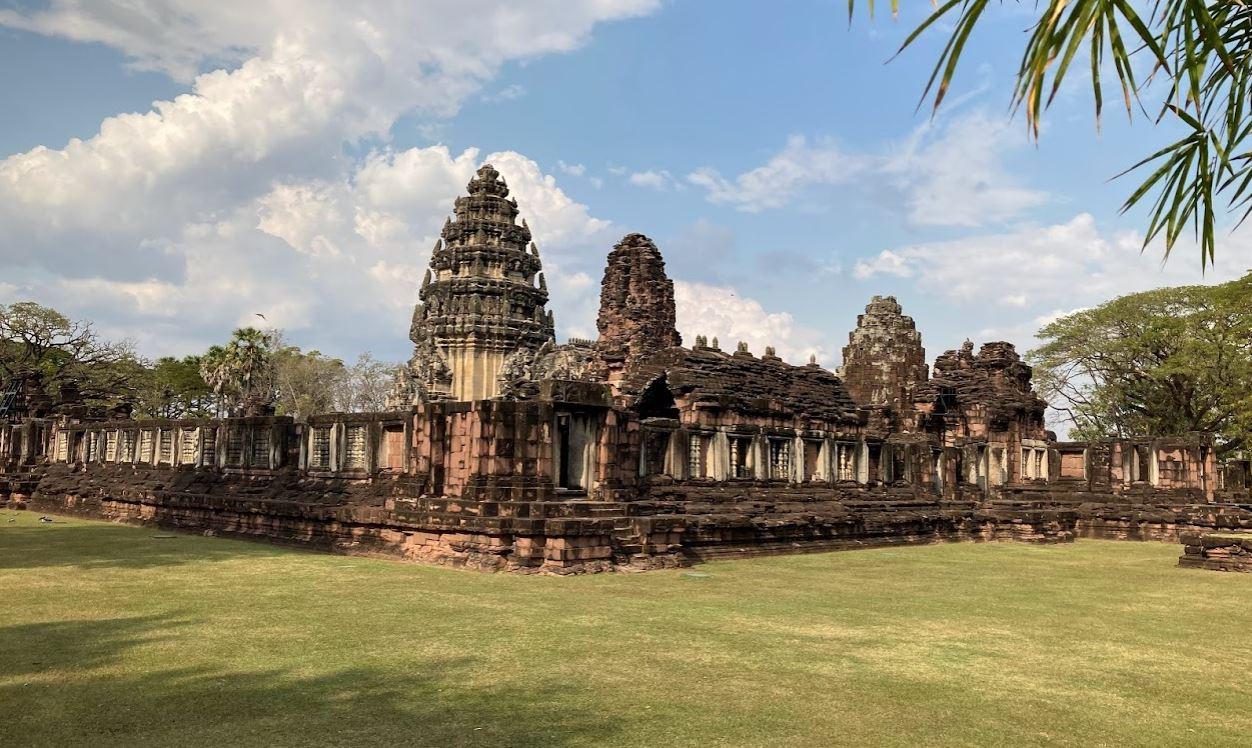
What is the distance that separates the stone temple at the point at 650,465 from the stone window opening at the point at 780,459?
55mm

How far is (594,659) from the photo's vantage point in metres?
6.66

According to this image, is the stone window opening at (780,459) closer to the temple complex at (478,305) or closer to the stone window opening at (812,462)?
the stone window opening at (812,462)

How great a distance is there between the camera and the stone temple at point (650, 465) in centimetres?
1316

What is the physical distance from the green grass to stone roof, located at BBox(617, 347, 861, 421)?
895 centimetres

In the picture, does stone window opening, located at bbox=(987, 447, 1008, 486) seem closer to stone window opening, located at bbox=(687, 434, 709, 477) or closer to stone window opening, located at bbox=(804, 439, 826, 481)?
stone window opening, located at bbox=(804, 439, 826, 481)

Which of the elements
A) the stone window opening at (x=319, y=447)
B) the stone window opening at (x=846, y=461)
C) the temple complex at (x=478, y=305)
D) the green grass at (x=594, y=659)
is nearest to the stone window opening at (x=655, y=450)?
the green grass at (x=594, y=659)

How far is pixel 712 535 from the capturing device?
15172 mm

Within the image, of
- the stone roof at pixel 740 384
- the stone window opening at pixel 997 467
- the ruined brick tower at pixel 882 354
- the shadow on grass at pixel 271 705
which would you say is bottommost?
the shadow on grass at pixel 271 705

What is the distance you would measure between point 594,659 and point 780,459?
551 inches

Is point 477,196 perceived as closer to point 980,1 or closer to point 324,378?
point 324,378

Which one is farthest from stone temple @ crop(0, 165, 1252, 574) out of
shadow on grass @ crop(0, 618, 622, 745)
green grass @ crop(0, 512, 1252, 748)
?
shadow on grass @ crop(0, 618, 622, 745)

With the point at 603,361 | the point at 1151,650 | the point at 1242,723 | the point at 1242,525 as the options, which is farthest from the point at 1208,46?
the point at 1242,525

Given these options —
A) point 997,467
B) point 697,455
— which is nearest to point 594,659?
point 697,455

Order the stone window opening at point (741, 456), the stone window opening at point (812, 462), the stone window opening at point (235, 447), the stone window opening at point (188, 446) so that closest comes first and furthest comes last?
the stone window opening at point (741, 456), the stone window opening at point (235, 447), the stone window opening at point (812, 462), the stone window opening at point (188, 446)
